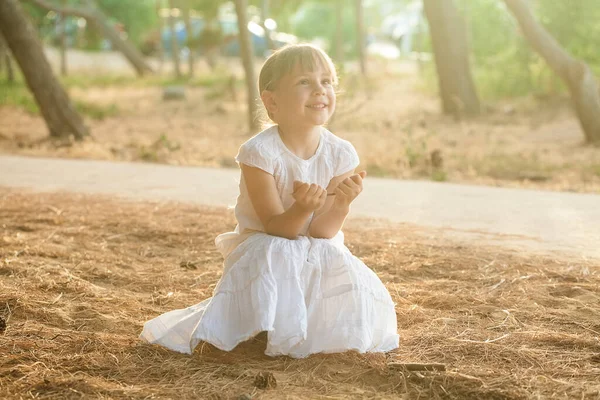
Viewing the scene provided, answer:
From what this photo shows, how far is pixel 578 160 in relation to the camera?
923cm

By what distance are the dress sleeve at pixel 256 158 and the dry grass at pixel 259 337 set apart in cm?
66

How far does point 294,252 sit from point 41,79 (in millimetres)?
7915

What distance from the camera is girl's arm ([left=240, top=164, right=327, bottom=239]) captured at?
10.5ft

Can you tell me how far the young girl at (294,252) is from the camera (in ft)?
10.4

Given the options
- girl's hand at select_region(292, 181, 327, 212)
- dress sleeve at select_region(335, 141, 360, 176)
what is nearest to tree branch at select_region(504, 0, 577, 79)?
dress sleeve at select_region(335, 141, 360, 176)

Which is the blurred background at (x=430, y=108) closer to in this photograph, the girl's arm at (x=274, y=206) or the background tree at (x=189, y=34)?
the background tree at (x=189, y=34)

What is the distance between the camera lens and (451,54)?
44.6 feet

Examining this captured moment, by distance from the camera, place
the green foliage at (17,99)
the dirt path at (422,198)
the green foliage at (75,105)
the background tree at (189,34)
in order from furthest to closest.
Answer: the background tree at (189,34)
the green foliage at (17,99)
the green foliage at (75,105)
the dirt path at (422,198)

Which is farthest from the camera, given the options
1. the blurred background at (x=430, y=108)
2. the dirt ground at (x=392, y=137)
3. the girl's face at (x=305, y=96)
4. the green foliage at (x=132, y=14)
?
the green foliage at (x=132, y=14)

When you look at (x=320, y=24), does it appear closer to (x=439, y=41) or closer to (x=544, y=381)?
(x=439, y=41)

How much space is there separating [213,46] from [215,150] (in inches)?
553

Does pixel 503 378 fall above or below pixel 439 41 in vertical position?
below

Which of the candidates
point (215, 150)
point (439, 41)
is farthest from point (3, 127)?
point (439, 41)

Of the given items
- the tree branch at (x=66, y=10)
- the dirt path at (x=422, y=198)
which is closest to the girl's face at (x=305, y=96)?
the dirt path at (x=422, y=198)
